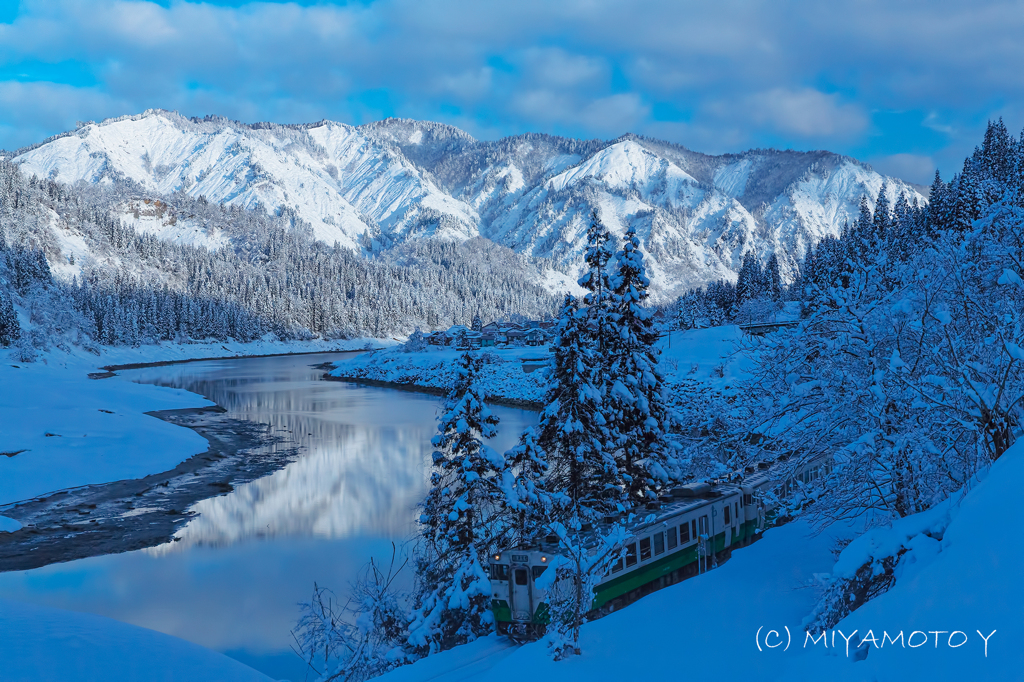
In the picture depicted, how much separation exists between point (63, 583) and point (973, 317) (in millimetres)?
23707

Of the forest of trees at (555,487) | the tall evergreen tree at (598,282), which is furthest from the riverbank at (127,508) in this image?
the tall evergreen tree at (598,282)

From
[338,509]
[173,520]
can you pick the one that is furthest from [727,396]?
[173,520]

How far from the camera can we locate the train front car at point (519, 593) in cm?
1463

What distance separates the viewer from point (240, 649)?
53.3 ft

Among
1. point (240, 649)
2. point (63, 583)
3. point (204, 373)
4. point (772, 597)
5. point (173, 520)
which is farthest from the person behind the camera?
point (204, 373)

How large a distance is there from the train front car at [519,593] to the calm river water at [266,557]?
482 centimetres

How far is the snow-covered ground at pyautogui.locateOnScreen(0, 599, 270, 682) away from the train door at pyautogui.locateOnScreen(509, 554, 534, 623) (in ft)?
17.3

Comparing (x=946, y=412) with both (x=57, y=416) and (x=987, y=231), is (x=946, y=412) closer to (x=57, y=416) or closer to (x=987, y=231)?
(x=987, y=231)

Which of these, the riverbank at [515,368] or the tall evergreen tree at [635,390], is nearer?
the tall evergreen tree at [635,390]

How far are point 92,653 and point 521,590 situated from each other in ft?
27.6

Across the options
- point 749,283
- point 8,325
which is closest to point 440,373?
point 8,325

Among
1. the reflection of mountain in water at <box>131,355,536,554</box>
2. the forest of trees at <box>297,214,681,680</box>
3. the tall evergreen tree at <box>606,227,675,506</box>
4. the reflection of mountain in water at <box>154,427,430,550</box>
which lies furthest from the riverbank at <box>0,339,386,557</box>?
the tall evergreen tree at <box>606,227,675,506</box>

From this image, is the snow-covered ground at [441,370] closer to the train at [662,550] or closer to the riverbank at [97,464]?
the riverbank at [97,464]

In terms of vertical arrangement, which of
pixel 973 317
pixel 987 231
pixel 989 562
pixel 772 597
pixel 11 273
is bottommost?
pixel 772 597
